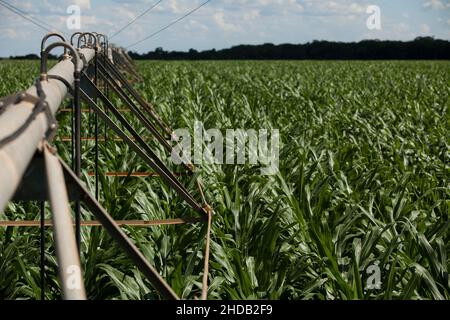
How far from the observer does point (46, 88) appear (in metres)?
2.97

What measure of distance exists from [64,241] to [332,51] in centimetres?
8795

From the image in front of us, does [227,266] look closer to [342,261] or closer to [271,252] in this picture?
[271,252]

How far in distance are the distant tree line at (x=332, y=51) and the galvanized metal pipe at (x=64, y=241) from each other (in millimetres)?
76250

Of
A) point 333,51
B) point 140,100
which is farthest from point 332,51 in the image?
point 140,100

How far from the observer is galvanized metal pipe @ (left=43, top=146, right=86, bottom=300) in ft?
5.65

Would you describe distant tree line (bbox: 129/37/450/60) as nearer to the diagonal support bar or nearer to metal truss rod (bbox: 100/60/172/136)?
metal truss rod (bbox: 100/60/172/136)

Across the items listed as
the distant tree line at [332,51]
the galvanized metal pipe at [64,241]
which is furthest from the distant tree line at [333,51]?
the galvanized metal pipe at [64,241]

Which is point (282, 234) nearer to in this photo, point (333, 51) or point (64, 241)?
point (64, 241)

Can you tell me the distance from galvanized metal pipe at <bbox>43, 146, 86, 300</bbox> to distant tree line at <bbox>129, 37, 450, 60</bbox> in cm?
7625

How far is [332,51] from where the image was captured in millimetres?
87750

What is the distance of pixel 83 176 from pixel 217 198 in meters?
1.06

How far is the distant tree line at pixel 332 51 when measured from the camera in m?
81.5

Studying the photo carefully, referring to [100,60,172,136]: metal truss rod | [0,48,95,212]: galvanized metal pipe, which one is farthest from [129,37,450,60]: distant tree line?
[0,48,95,212]: galvanized metal pipe

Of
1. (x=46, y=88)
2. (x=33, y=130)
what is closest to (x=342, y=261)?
(x=46, y=88)
